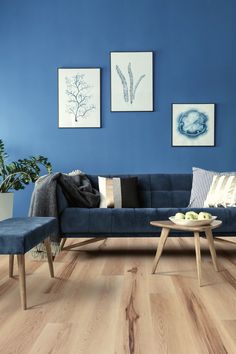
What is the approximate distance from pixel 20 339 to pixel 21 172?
291 cm

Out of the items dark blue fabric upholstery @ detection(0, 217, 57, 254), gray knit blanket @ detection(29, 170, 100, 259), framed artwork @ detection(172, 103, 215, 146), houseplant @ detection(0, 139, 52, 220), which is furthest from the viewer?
framed artwork @ detection(172, 103, 215, 146)

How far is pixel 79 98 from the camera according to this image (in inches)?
192

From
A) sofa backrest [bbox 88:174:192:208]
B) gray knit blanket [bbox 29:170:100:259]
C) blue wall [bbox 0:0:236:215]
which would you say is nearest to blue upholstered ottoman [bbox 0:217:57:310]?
gray knit blanket [bbox 29:170:100:259]

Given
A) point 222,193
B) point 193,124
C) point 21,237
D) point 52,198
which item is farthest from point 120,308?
point 193,124

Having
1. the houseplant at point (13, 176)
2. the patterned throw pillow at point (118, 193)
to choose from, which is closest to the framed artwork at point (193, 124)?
the patterned throw pillow at point (118, 193)

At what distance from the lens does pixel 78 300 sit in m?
2.26

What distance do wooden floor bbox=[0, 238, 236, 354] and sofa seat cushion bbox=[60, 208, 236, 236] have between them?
0.79ft

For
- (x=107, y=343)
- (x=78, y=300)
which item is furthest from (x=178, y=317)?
(x=78, y=300)

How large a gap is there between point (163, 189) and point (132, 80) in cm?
148

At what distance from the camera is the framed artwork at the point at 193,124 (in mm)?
4820

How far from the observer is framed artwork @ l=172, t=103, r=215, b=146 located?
4.82 meters

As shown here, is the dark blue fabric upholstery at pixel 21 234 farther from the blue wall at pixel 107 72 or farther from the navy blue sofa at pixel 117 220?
the blue wall at pixel 107 72

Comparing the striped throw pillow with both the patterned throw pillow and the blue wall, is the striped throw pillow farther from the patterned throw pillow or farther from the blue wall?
the blue wall

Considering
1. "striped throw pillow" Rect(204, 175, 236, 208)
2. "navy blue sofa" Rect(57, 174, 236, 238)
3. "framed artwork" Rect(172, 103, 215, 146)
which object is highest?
"framed artwork" Rect(172, 103, 215, 146)
